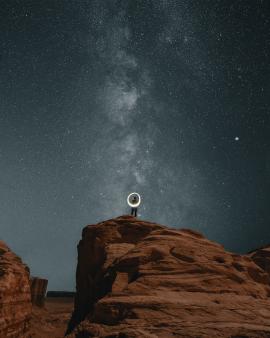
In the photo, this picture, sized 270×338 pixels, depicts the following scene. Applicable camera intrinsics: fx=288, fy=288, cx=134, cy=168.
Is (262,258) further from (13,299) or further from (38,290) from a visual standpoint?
(38,290)

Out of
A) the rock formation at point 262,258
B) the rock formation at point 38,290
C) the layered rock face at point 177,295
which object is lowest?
the rock formation at point 38,290

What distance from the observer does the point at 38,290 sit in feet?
102

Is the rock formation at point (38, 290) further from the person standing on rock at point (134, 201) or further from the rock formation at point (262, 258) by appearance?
the rock formation at point (262, 258)

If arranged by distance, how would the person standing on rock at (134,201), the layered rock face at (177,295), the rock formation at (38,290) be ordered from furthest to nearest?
the rock formation at (38,290) < the person standing on rock at (134,201) < the layered rock face at (177,295)

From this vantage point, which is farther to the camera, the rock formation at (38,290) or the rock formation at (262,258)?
the rock formation at (38,290)

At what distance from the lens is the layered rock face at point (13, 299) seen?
12.8m

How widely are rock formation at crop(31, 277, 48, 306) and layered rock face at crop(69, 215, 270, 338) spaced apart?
17509 mm

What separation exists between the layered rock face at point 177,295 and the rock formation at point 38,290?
17.5 m

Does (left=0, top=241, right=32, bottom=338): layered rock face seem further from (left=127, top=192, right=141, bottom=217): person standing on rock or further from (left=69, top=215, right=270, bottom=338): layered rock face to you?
(left=127, top=192, right=141, bottom=217): person standing on rock

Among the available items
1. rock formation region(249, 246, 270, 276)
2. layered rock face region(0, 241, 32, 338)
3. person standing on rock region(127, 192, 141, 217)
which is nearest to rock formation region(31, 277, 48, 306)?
layered rock face region(0, 241, 32, 338)

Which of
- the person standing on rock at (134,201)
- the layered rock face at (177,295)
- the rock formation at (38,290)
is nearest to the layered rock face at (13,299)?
the layered rock face at (177,295)

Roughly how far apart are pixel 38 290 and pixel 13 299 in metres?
19.2

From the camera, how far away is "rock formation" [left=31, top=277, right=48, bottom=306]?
3030 cm

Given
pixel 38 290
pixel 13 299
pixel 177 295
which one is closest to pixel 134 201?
pixel 13 299
